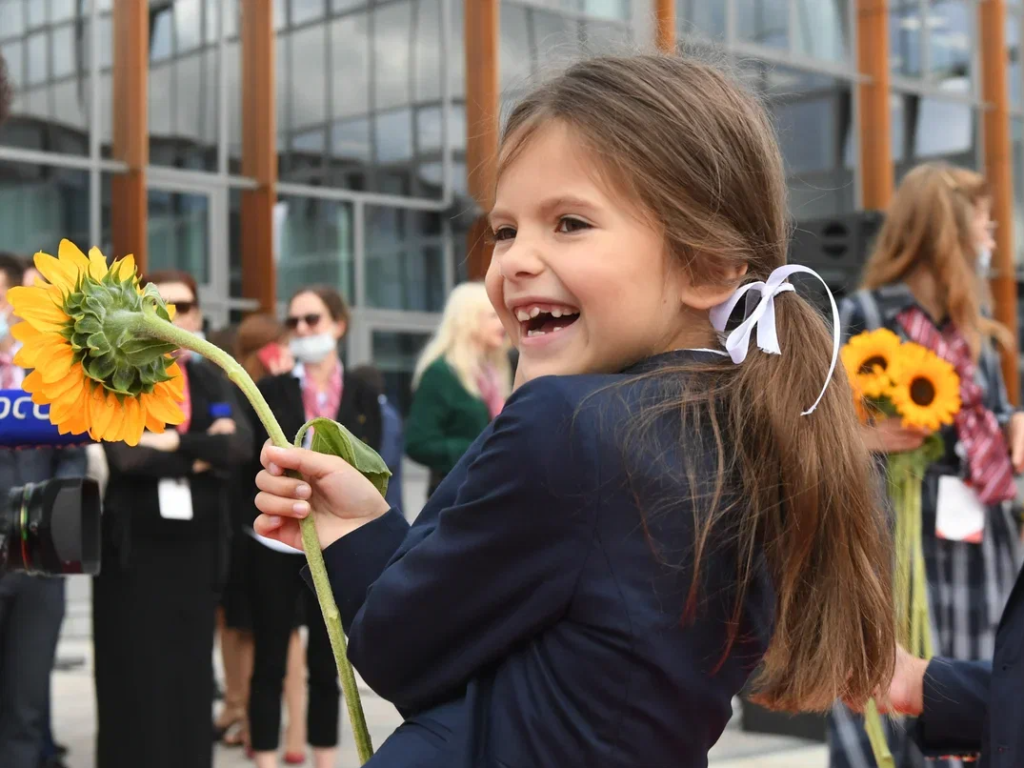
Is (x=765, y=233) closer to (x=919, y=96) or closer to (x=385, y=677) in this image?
(x=385, y=677)

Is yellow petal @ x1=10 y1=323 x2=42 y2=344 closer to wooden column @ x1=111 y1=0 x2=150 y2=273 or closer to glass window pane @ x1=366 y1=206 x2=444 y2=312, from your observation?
wooden column @ x1=111 y1=0 x2=150 y2=273

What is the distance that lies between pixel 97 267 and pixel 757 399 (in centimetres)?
74

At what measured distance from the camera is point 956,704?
2295mm

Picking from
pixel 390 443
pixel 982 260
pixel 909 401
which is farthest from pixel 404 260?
pixel 909 401

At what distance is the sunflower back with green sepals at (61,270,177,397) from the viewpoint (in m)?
1.55

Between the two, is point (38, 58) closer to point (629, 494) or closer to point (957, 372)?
point (957, 372)

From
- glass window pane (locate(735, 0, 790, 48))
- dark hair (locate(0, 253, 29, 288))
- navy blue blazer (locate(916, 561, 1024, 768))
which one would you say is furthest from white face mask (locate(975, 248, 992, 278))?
glass window pane (locate(735, 0, 790, 48))

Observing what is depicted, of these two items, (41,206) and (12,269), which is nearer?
(12,269)

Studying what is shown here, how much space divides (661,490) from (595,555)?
3.7 inches

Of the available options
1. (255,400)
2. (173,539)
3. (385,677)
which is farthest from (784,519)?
(173,539)

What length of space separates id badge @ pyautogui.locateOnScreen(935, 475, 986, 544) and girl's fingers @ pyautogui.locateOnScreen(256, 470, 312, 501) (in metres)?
2.88

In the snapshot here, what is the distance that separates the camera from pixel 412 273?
51.8 feet

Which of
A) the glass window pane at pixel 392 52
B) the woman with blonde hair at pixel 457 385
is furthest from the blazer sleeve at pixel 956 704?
the glass window pane at pixel 392 52

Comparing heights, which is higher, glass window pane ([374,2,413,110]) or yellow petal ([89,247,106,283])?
glass window pane ([374,2,413,110])
